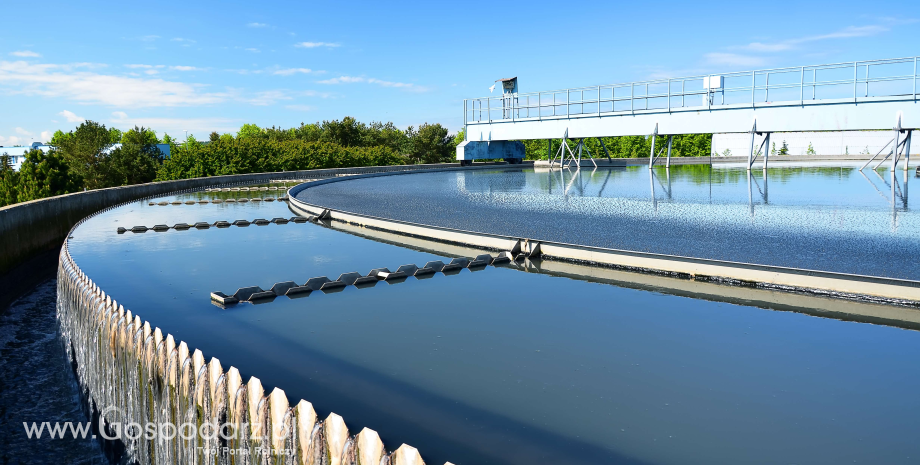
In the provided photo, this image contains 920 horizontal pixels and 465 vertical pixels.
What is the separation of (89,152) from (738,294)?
62.8 m

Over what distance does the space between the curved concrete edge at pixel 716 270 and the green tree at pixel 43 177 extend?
28.4 metres

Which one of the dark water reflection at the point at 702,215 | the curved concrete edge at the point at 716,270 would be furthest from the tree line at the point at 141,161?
the curved concrete edge at the point at 716,270

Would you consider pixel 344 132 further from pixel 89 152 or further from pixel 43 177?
pixel 43 177

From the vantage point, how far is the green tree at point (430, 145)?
7788 cm

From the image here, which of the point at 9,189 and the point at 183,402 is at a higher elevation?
the point at 9,189

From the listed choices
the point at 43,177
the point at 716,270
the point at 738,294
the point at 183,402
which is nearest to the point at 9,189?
the point at 43,177

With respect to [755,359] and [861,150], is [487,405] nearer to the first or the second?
[755,359]

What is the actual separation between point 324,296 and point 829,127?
32421 mm

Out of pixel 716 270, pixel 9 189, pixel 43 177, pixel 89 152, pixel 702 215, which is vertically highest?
pixel 89 152

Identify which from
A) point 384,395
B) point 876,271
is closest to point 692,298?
point 876,271

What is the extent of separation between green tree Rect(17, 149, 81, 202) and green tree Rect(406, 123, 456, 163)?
43467mm

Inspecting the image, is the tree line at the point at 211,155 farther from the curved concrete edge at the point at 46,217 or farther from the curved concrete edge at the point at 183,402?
the curved concrete edge at the point at 183,402

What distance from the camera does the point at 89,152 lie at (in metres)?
58.6

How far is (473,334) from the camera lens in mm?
8695
